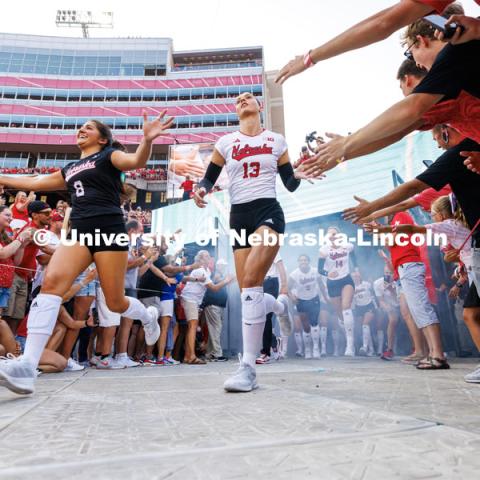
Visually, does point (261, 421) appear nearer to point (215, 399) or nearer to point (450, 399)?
point (215, 399)

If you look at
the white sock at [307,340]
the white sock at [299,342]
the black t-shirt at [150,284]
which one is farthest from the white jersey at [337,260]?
the black t-shirt at [150,284]

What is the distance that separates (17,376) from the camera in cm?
204

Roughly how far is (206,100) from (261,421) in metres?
53.0

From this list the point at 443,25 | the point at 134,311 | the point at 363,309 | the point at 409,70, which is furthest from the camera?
the point at 363,309

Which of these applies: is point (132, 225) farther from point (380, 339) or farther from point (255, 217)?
point (380, 339)

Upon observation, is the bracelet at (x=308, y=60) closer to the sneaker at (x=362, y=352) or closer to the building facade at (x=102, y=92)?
the sneaker at (x=362, y=352)

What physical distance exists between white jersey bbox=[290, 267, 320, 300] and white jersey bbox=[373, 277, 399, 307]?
114cm

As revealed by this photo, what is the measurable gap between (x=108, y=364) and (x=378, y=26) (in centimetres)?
456

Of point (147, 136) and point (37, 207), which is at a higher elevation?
point (37, 207)

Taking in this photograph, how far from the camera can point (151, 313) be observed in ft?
12.9

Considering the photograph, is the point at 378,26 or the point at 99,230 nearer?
the point at 378,26

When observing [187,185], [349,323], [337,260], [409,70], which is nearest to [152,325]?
[409,70]

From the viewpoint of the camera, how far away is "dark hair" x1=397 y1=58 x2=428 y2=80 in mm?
2391

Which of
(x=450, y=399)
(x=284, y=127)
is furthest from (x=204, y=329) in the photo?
(x=284, y=127)
